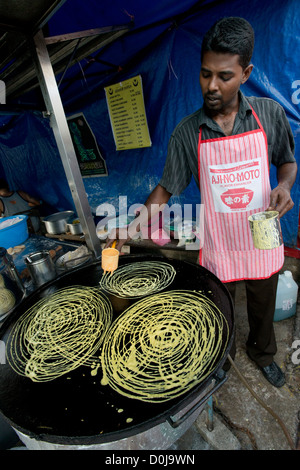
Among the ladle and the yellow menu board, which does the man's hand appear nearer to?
Answer: the ladle

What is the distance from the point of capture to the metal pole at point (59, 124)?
5.61 ft

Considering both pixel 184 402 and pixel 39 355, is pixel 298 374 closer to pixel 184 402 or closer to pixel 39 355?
pixel 184 402

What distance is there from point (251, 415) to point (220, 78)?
2.44m

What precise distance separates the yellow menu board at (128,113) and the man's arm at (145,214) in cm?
173

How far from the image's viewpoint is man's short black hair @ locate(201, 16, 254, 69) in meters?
1.38

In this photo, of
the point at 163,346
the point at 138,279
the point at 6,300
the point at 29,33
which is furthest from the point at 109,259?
the point at 29,33

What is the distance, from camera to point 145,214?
1.93 metres

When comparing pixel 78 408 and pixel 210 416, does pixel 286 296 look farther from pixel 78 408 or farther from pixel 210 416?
pixel 78 408

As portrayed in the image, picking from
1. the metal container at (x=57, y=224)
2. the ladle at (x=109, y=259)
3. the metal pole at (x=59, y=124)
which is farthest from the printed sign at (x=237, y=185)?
the metal container at (x=57, y=224)

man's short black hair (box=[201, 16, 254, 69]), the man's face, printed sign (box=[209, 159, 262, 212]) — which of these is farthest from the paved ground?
man's short black hair (box=[201, 16, 254, 69])

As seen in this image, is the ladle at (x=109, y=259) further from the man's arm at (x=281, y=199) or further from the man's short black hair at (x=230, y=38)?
the man's short black hair at (x=230, y=38)
